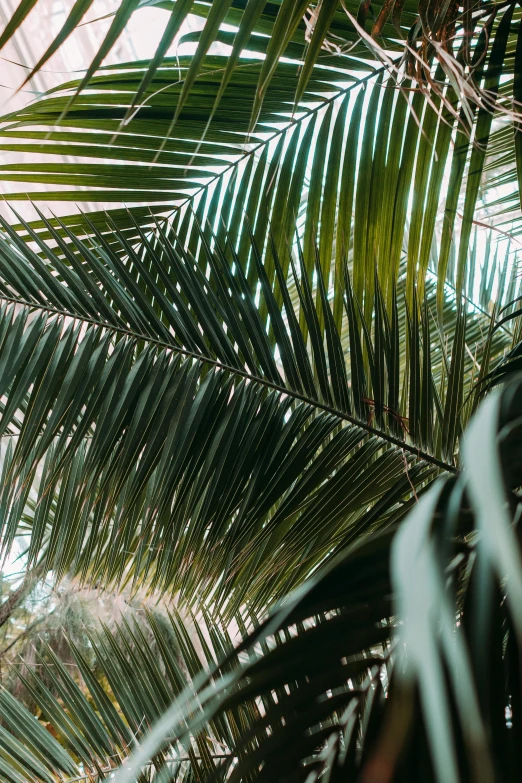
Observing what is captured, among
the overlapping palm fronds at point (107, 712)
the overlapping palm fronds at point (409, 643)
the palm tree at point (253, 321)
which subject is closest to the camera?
the overlapping palm fronds at point (409, 643)

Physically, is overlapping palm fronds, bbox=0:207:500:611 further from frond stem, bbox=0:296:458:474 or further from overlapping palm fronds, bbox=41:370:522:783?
overlapping palm fronds, bbox=41:370:522:783

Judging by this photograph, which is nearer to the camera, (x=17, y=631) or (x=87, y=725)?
(x=87, y=725)

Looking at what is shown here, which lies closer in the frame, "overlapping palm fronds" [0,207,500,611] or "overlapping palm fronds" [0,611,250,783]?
"overlapping palm fronds" [0,207,500,611]

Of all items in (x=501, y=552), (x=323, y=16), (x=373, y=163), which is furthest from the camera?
(x=373, y=163)

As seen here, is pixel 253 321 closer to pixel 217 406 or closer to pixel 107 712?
pixel 217 406

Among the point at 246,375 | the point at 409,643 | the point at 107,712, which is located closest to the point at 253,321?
the point at 246,375

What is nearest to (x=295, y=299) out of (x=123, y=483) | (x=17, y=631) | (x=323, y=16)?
(x=123, y=483)

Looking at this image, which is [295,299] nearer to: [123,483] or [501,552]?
[123,483]

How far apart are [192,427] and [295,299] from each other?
60.2 inches

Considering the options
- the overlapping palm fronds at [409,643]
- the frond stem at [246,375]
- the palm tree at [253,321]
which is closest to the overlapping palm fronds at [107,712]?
the palm tree at [253,321]

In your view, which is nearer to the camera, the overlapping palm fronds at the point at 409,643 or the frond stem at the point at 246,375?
the overlapping palm fronds at the point at 409,643

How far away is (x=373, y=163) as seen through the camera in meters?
0.86

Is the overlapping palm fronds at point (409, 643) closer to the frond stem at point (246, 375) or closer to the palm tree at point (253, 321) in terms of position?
the palm tree at point (253, 321)

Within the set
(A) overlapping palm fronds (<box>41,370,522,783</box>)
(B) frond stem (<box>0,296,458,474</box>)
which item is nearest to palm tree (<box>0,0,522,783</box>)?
(B) frond stem (<box>0,296,458,474</box>)
